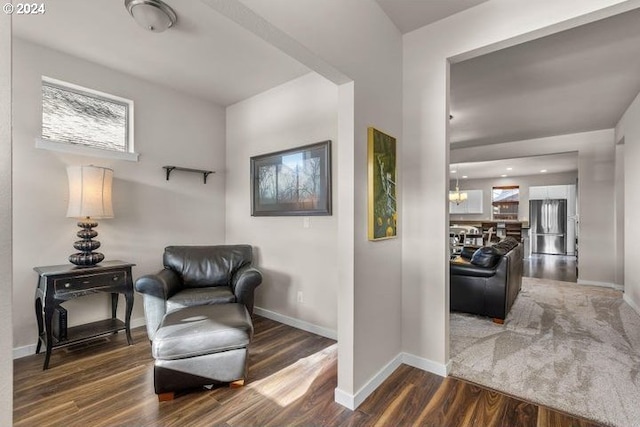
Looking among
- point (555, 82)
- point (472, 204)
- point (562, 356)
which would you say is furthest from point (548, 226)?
point (562, 356)

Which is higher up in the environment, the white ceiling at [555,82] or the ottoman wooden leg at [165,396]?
the white ceiling at [555,82]

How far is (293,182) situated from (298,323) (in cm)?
155

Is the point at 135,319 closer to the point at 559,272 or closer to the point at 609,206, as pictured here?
the point at 609,206

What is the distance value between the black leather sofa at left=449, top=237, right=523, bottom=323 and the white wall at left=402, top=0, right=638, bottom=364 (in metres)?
1.41

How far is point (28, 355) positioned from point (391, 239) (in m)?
3.21

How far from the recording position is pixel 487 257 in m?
3.38

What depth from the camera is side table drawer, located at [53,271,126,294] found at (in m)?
2.40

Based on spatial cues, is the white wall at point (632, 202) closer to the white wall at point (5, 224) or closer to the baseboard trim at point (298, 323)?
the baseboard trim at point (298, 323)

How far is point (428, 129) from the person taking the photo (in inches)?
91.0

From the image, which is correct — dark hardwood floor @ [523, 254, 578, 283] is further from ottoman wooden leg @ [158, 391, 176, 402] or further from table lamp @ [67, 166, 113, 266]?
table lamp @ [67, 166, 113, 266]

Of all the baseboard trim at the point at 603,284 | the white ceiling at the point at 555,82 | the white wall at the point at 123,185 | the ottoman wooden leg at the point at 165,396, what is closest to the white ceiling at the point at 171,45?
the white wall at the point at 123,185

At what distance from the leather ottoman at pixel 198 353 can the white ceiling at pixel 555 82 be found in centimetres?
320

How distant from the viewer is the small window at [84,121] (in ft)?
9.01

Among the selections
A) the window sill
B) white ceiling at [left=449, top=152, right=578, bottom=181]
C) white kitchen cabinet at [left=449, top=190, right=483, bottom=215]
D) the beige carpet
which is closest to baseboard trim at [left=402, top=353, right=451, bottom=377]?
the beige carpet
